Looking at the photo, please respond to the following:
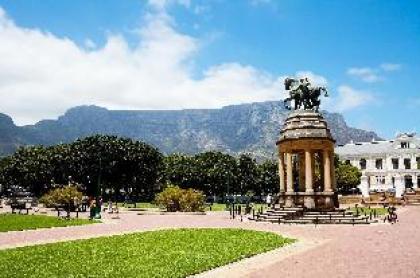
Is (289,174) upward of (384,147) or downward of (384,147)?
downward

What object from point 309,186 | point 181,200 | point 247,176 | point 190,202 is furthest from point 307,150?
point 247,176

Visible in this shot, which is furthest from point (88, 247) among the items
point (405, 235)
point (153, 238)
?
point (405, 235)

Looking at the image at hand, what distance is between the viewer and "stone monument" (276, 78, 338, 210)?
41062 mm

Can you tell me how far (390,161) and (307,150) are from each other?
9024cm

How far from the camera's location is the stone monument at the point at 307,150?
41.1m

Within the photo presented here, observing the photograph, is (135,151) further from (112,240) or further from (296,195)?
(112,240)

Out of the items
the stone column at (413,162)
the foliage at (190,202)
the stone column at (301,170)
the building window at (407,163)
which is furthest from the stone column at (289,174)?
the building window at (407,163)

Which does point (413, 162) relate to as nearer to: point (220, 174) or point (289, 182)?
point (220, 174)

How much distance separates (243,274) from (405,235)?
50.2 ft

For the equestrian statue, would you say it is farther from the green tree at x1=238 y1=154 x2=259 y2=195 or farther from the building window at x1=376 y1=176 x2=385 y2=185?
the building window at x1=376 y1=176 x2=385 y2=185

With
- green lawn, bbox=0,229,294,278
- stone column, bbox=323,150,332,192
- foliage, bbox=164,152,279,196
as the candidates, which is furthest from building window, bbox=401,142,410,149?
green lawn, bbox=0,229,294,278

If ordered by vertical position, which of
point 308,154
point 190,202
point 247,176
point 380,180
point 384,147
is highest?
point 384,147

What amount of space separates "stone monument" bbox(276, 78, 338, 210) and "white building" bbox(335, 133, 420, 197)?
78.8 metres

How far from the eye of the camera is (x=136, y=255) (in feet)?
59.4
